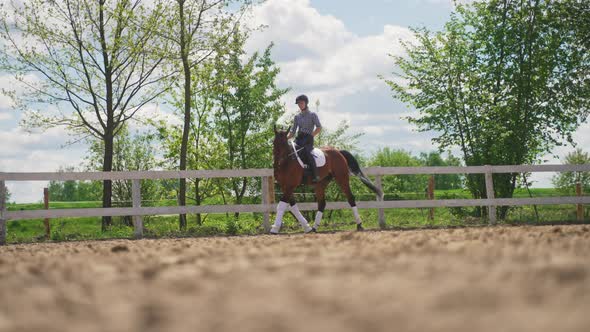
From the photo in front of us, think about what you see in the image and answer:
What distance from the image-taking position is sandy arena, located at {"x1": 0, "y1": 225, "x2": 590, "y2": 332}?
208cm

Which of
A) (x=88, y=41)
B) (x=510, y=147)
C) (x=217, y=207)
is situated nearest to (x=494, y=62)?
(x=510, y=147)

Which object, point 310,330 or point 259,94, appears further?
point 259,94

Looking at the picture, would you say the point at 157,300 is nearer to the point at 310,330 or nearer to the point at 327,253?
the point at 310,330

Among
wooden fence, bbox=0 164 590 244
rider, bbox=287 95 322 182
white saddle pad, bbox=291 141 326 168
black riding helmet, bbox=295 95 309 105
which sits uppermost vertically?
black riding helmet, bbox=295 95 309 105

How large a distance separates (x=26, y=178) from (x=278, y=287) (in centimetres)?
1201

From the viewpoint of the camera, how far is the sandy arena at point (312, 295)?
Answer: 208cm

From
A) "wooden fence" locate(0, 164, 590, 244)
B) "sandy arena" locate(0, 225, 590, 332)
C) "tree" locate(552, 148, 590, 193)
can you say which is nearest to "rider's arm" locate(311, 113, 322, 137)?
"wooden fence" locate(0, 164, 590, 244)

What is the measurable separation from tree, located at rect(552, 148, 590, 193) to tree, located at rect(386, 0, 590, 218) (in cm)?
292

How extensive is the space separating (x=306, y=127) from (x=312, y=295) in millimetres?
9687

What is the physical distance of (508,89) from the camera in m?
20.4

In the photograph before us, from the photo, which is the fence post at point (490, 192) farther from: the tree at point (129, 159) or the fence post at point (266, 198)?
the tree at point (129, 159)

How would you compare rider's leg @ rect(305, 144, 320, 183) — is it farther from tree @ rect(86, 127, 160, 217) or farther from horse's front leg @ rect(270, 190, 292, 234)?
tree @ rect(86, 127, 160, 217)

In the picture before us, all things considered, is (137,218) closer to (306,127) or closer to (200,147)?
(306,127)

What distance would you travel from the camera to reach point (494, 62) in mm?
20766
